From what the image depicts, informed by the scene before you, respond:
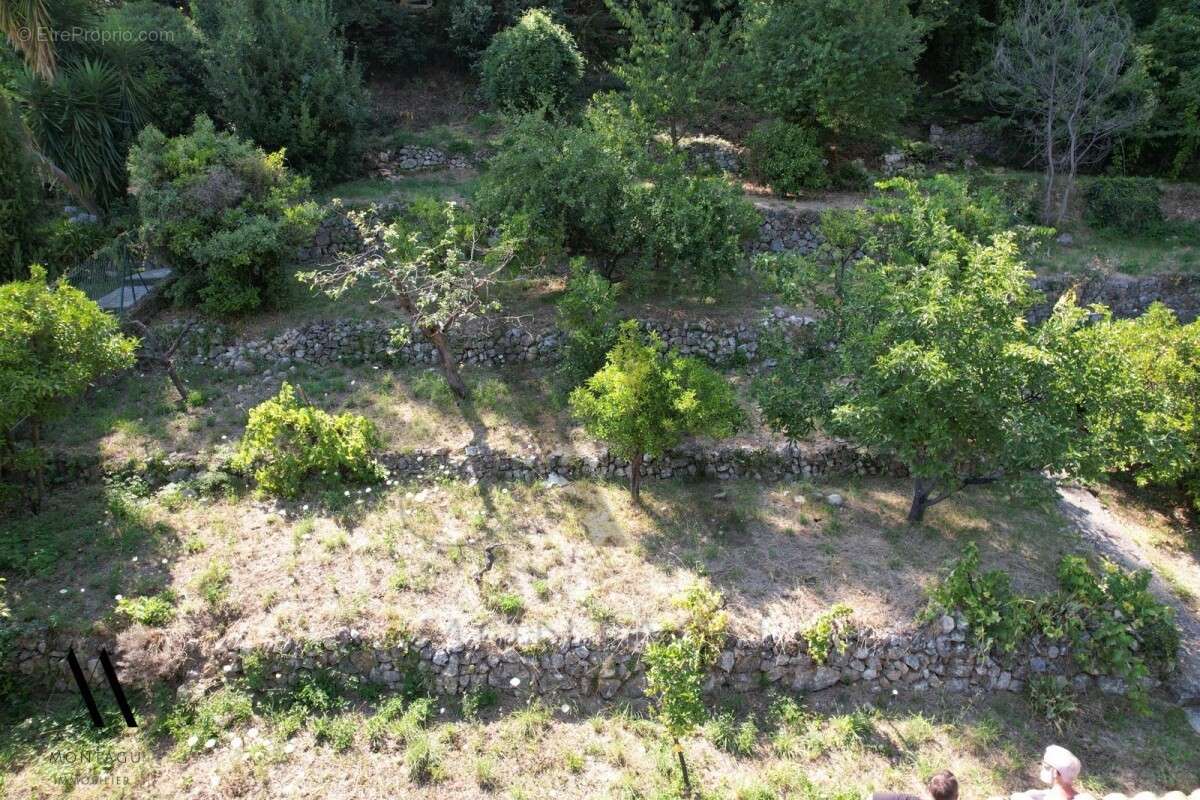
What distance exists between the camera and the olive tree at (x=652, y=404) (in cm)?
1073

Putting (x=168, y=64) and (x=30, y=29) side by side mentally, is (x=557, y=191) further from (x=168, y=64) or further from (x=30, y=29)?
(x=168, y=64)

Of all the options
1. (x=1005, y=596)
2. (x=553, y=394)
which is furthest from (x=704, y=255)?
(x=1005, y=596)

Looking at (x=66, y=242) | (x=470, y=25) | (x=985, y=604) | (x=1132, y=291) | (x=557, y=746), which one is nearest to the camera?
(x=557, y=746)

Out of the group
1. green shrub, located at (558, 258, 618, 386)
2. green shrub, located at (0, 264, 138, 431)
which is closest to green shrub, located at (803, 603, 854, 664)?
green shrub, located at (558, 258, 618, 386)

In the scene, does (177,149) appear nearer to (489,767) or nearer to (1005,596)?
(489,767)

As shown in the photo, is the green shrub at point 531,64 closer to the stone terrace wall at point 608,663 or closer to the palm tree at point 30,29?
the palm tree at point 30,29

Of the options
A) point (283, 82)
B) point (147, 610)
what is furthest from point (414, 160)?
point (147, 610)

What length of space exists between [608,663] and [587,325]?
6.00m

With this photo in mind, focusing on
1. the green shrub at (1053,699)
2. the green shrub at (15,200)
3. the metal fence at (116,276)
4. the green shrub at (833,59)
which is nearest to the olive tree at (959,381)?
the green shrub at (1053,699)

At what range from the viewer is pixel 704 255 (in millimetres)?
14562

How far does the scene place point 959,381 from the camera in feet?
29.7

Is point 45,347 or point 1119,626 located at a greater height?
point 45,347

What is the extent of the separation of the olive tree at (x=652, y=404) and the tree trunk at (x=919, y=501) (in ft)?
9.04

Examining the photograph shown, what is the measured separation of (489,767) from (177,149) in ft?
41.3
